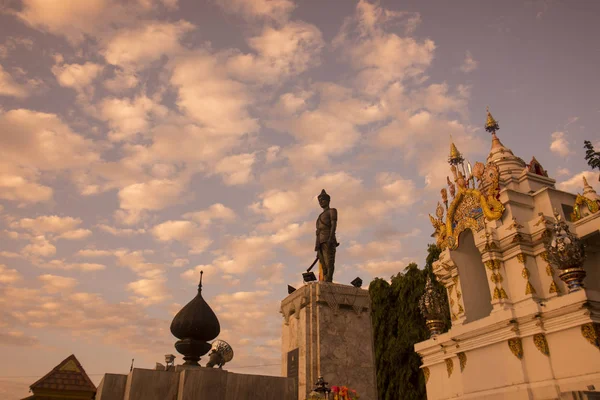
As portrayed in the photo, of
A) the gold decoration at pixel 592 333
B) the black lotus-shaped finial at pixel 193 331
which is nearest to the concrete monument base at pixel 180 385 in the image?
the black lotus-shaped finial at pixel 193 331

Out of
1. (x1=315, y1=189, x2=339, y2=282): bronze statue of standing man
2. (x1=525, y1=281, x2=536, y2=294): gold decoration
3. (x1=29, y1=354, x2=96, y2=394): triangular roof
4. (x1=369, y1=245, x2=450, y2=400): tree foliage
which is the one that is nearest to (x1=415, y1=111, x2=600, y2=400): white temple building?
(x1=525, y1=281, x2=536, y2=294): gold decoration

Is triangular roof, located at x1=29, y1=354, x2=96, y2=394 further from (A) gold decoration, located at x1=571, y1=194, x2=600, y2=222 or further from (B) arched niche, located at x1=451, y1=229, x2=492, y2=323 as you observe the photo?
(A) gold decoration, located at x1=571, y1=194, x2=600, y2=222

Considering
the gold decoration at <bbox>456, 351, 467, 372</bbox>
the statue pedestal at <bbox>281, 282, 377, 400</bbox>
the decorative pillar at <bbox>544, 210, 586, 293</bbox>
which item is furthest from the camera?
the gold decoration at <bbox>456, 351, 467, 372</bbox>

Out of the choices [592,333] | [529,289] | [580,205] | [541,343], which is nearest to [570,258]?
[592,333]

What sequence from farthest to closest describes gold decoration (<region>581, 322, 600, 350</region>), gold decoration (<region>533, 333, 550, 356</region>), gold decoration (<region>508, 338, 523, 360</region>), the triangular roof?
gold decoration (<region>508, 338, 523, 360</region>) → gold decoration (<region>533, 333, 550, 356</region>) → gold decoration (<region>581, 322, 600, 350</region>) → the triangular roof

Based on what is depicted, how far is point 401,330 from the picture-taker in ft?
99.3

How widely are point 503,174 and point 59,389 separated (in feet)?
78.1

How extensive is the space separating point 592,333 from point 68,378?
1612 centimetres

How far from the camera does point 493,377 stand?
17438 mm

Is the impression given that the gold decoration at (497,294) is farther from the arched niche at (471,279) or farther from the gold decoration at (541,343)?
the gold decoration at (541,343)

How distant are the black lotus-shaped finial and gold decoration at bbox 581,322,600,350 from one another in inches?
521

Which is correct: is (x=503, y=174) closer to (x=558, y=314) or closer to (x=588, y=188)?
(x=588, y=188)

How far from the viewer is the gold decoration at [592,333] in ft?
46.8

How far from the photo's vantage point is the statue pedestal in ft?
28.0
